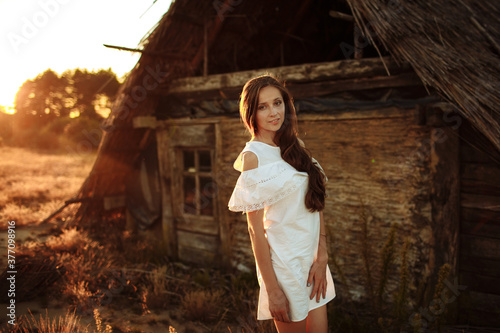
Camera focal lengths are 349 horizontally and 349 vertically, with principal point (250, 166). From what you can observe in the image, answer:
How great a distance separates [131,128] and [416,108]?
4165 millimetres

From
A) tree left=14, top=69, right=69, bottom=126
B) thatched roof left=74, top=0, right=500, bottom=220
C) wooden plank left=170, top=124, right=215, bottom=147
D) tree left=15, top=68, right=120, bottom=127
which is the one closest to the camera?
thatched roof left=74, top=0, right=500, bottom=220

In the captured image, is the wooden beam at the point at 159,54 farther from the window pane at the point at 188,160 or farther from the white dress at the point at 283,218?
the white dress at the point at 283,218

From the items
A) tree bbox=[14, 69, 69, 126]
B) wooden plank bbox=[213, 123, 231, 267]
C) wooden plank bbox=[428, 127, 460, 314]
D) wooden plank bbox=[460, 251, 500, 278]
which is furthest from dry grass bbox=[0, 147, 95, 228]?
tree bbox=[14, 69, 69, 126]

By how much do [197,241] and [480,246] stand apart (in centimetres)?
353

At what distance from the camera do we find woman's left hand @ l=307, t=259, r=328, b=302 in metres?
1.92

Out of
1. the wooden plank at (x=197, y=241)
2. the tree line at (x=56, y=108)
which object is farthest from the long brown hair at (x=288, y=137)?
the tree line at (x=56, y=108)

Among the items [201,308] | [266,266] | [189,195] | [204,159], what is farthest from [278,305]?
[189,195]

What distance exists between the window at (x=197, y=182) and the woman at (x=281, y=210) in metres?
3.09

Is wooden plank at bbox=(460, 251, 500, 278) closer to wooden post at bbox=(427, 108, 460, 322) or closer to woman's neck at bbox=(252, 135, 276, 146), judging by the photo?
wooden post at bbox=(427, 108, 460, 322)

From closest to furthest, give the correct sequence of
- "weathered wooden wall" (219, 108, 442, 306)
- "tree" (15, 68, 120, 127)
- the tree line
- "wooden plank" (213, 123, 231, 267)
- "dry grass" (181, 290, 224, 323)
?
"weathered wooden wall" (219, 108, 442, 306) < "dry grass" (181, 290, 224, 323) < "wooden plank" (213, 123, 231, 267) < the tree line < "tree" (15, 68, 120, 127)

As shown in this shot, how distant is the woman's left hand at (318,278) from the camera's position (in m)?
1.92

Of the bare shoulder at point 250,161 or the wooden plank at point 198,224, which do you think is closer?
the bare shoulder at point 250,161

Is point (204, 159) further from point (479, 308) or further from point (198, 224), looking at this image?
point (479, 308)

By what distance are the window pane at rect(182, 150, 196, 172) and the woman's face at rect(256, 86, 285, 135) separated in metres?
3.48
